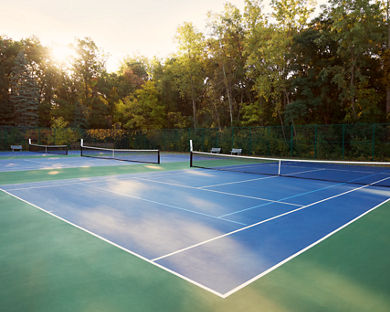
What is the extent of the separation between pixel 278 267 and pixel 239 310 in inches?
46.0

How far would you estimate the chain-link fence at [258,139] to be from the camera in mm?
19500

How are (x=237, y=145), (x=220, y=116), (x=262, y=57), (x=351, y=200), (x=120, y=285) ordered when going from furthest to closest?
(x=220, y=116) → (x=262, y=57) → (x=237, y=145) → (x=351, y=200) → (x=120, y=285)

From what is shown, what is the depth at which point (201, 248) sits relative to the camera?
14.9 feet

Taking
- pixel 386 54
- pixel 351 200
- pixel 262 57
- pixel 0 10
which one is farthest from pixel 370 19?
pixel 0 10

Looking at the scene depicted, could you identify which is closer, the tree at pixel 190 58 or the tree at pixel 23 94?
the tree at pixel 190 58

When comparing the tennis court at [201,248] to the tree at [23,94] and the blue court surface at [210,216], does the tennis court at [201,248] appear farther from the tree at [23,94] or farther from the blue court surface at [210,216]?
the tree at [23,94]

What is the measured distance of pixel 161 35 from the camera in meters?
33.3

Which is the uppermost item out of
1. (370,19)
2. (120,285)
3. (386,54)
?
(370,19)

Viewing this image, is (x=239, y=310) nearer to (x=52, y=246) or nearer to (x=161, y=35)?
(x=52, y=246)

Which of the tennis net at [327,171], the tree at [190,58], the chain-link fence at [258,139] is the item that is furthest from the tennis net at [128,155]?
the tree at [190,58]

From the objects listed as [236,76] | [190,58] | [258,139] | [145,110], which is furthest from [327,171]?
[145,110]

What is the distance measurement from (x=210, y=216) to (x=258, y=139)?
18265mm

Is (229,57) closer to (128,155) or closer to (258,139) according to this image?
(258,139)

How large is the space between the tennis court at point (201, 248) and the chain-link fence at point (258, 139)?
1207cm
